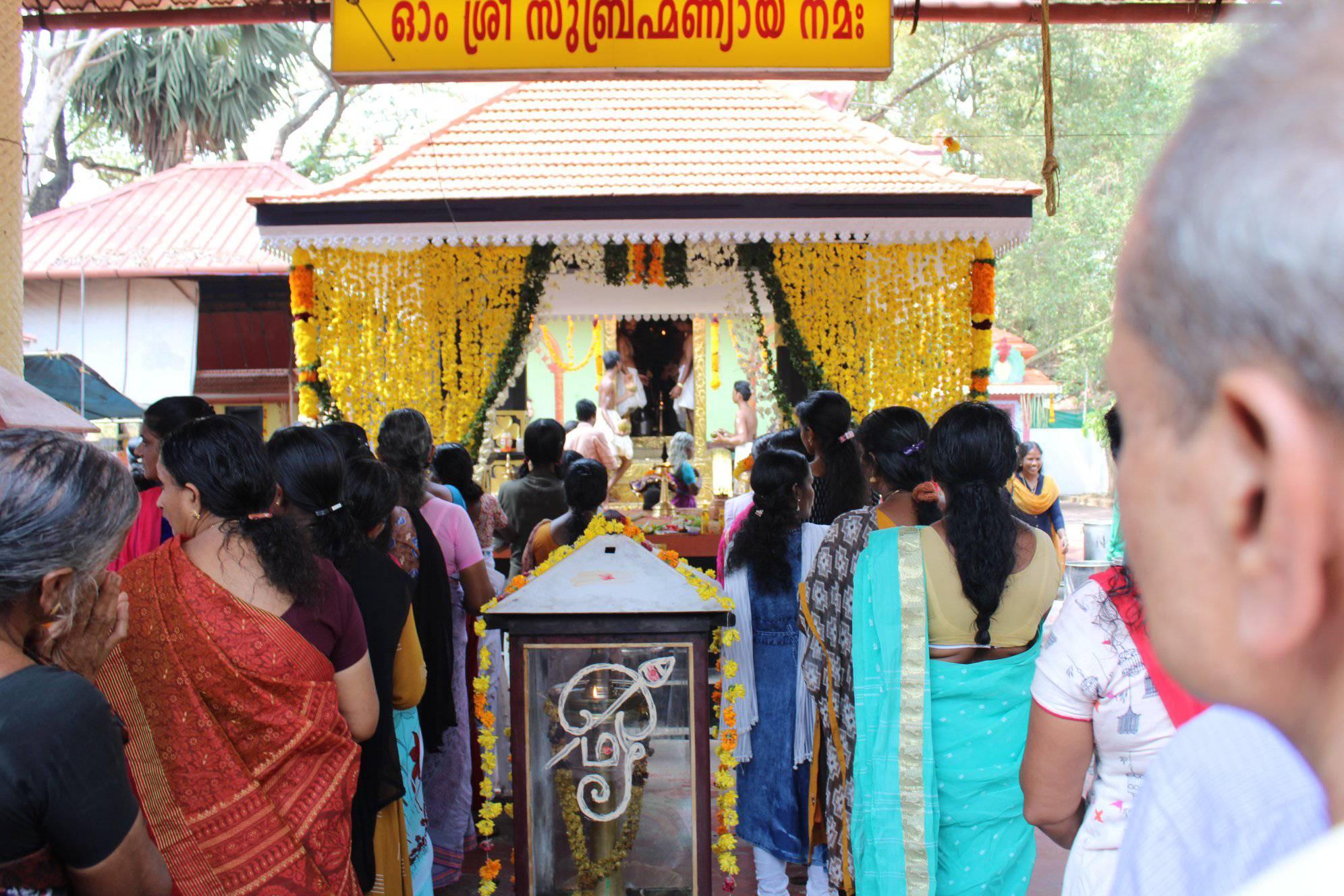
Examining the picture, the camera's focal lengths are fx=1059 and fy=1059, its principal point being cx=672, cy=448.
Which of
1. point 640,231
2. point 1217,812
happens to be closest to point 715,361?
point 640,231

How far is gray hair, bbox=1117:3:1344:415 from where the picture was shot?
335mm

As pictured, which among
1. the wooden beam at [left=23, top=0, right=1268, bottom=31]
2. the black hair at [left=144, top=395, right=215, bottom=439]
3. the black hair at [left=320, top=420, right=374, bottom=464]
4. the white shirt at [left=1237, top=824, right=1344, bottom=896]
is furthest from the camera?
the wooden beam at [left=23, top=0, right=1268, bottom=31]

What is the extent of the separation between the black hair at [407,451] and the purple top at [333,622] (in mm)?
1421

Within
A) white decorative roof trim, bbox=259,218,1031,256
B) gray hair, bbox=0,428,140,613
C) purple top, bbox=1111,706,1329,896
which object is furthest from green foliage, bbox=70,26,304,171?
purple top, bbox=1111,706,1329,896

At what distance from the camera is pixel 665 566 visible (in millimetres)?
3305

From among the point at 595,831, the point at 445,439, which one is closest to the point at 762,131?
the point at 445,439

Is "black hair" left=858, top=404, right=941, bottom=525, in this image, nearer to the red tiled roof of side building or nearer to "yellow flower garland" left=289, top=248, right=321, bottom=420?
the red tiled roof of side building

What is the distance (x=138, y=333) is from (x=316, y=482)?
9653 mm

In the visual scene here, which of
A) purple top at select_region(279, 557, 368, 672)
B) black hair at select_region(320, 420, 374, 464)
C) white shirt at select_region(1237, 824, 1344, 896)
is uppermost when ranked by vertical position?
white shirt at select_region(1237, 824, 1344, 896)

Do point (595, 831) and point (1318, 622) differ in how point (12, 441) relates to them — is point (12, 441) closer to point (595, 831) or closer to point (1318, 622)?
point (1318, 622)

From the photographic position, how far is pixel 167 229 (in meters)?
12.1

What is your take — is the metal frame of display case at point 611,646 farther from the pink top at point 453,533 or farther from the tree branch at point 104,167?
the tree branch at point 104,167

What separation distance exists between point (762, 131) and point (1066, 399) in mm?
17747

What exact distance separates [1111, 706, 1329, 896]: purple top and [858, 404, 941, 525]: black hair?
2499 mm
